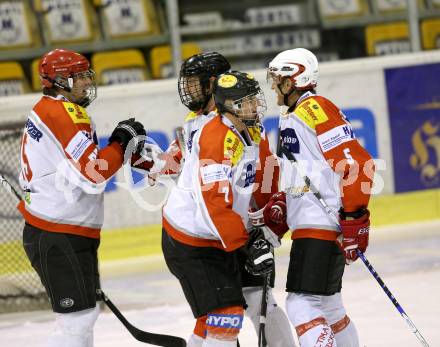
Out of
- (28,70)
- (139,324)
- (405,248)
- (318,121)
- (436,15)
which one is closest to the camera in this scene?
(318,121)

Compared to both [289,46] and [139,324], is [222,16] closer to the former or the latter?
[289,46]

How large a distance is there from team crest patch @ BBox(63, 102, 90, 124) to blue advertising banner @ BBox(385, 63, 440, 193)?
326cm

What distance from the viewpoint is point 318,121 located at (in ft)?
10.9

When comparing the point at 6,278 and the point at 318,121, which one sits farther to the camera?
the point at 6,278

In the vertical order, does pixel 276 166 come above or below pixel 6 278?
above

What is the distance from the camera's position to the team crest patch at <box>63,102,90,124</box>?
11.6 feet

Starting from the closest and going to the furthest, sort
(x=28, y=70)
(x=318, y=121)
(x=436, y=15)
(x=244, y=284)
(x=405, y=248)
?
1. (x=318, y=121)
2. (x=244, y=284)
3. (x=405, y=248)
4. (x=28, y=70)
5. (x=436, y=15)

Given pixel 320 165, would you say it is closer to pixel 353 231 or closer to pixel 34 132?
pixel 353 231

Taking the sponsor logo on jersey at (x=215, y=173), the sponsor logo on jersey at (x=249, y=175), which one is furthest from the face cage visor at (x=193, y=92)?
the sponsor logo on jersey at (x=215, y=173)

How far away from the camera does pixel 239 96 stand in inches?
128

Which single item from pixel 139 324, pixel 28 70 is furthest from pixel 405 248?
pixel 28 70

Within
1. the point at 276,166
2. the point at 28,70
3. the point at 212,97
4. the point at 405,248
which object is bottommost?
the point at 405,248

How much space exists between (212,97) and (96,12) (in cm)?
431

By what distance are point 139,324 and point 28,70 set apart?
331cm
